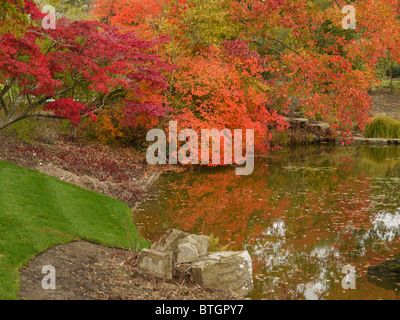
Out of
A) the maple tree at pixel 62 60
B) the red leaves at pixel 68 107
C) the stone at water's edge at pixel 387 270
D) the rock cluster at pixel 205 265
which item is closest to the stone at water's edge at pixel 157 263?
the rock cluster at pixel 205 265

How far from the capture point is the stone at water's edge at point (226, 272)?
7.41 meters

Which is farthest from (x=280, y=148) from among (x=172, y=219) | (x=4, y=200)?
(x=4, y=200)

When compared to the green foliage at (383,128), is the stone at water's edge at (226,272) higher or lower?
lower

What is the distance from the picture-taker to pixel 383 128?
30.6m

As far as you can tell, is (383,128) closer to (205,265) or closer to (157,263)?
(205,265)

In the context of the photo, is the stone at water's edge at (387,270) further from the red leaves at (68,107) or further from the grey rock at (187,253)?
the red leaves at (68,107)

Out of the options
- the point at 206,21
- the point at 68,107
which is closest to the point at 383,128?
the point at 206,21

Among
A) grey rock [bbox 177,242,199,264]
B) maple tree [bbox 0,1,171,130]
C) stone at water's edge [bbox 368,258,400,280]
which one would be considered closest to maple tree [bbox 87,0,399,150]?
maple tree [bbox 0,1,171,130]

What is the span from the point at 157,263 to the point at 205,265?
2.67 ft

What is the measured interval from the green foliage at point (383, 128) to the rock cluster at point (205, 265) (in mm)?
25191

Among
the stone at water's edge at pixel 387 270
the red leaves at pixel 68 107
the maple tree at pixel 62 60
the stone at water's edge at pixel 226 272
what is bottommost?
the stone at water's edge at pixel 387 270

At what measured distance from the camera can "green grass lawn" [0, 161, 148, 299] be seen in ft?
23.2

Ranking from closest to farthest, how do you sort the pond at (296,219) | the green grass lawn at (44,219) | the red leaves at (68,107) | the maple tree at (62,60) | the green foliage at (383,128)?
the green grass lawn at (44,219) < the pond at (296,219) < the maple tree at (62,60) < the red leaves at (68,107) < the green foliage at (383,128)

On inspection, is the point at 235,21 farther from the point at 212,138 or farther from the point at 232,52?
the point at 212,138
